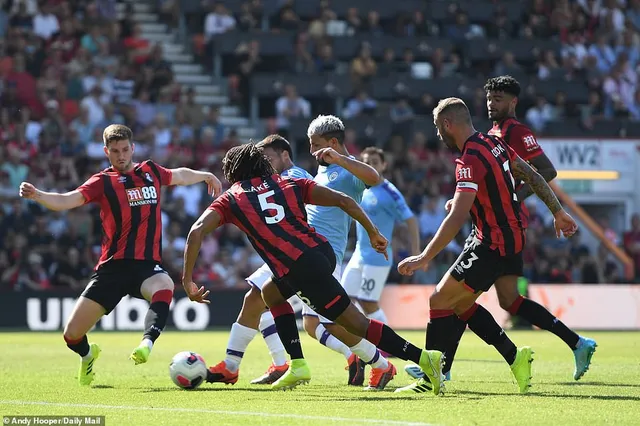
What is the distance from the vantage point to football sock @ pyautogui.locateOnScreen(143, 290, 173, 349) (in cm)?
1025

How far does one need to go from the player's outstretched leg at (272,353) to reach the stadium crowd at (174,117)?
32.9ft

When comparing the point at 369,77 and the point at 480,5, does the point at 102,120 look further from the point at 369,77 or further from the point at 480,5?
the point at 480,5

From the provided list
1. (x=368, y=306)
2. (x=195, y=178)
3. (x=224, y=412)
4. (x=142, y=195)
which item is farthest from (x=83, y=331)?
(x=368, y=306)

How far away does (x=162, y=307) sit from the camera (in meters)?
10.5

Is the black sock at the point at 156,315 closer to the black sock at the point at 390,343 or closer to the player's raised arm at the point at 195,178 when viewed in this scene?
the player's raised arm at the point at 195,178

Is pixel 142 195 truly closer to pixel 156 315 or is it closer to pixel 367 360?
pixel 156 315

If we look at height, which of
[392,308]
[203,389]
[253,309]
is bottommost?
[392,308]

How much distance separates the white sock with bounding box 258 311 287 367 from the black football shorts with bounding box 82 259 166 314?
112 centimetres

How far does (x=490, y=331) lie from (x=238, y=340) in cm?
225

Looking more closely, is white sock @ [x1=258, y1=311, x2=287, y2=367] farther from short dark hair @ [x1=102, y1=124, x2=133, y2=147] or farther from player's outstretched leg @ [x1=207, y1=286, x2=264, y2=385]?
short dark hair @ [x1=102, y1=124, x2=133, y2=147]

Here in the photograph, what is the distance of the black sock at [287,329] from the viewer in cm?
1002

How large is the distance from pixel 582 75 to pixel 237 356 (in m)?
20.3

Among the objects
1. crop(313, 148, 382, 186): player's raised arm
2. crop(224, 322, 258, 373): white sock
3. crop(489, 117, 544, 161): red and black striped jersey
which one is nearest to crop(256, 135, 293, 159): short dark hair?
crop(313, 148, 382, 186): player's raised arm

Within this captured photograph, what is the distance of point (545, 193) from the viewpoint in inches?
380
